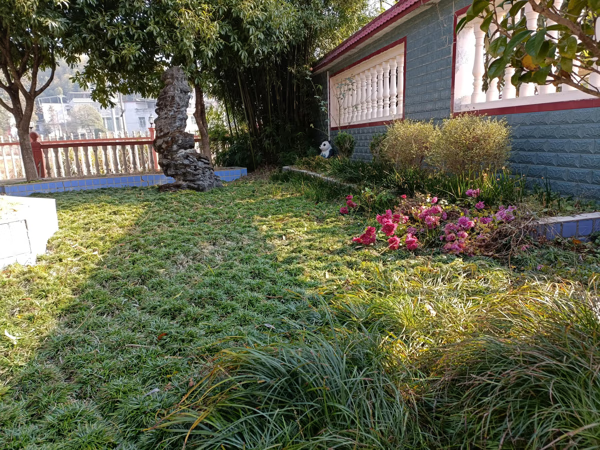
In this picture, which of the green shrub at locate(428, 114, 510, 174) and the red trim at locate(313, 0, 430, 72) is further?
the red trim at locate(313, 0, 430, 72)

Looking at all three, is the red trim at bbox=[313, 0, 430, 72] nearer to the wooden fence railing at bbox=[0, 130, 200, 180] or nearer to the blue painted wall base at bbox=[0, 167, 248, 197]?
the blue painted wall base at bbox=[0, 167, 248, 197]

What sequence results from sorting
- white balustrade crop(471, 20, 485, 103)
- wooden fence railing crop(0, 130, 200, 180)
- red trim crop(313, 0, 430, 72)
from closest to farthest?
white balustrade crop(471, 20, 485, 103), red trim crop(313, 0, 430, 72), wooden fence railing crop(0, 130, 200, 180)

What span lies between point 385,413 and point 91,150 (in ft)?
34.6

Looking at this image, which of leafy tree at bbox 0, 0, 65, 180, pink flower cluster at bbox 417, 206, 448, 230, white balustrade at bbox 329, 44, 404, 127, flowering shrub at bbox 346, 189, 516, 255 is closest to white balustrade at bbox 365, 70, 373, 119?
white balustrade at bbox 329, 44, 404, 127

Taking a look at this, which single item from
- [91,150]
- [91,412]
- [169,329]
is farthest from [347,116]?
[91,412]

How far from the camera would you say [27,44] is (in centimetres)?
768

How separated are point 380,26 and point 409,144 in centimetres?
276

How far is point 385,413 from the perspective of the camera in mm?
1306

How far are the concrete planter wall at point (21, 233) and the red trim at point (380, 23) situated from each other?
5.52m

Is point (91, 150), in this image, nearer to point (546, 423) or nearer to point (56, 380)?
point (56, 380)

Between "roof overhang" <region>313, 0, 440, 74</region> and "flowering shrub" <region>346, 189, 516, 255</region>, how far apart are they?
3.54m

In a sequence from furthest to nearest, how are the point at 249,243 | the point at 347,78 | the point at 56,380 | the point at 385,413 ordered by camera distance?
1. the point at 347,78
2. the point at 249,243
3. the point at 56,380
4. the point at 385,413

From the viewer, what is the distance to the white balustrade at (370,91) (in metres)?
7.46

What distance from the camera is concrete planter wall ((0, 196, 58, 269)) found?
10.4 ft
